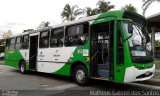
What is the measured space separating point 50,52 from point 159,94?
6165 mm

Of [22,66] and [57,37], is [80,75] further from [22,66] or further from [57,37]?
[22,66]

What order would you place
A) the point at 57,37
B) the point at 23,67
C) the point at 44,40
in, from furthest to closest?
the point at 23,67
the point at 44,40
the point at 57,37

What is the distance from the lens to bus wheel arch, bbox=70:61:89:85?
9547 millimetres

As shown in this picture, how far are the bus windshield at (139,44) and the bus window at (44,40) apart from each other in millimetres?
5445

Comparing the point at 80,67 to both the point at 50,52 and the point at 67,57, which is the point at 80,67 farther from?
the point at 50,52

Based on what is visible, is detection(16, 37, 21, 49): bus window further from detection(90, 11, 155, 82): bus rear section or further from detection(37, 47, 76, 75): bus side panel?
detection(90, 11, 155, 82): bus rear section

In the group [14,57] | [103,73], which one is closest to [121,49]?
[103,73]

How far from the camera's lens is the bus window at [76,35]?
32.0 ft

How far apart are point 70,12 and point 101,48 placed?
95.9 ft

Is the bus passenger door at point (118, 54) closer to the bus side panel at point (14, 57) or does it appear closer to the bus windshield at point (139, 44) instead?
the bus windshield at point (139, 44)

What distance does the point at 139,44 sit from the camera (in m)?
8.26

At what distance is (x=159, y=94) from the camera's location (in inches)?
313

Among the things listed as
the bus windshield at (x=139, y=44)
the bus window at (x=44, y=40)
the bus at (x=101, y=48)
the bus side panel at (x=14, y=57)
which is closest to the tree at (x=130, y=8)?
the bus side panel at (x=14, y=57)

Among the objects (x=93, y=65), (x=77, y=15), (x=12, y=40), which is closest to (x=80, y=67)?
(x=93, y=65)
